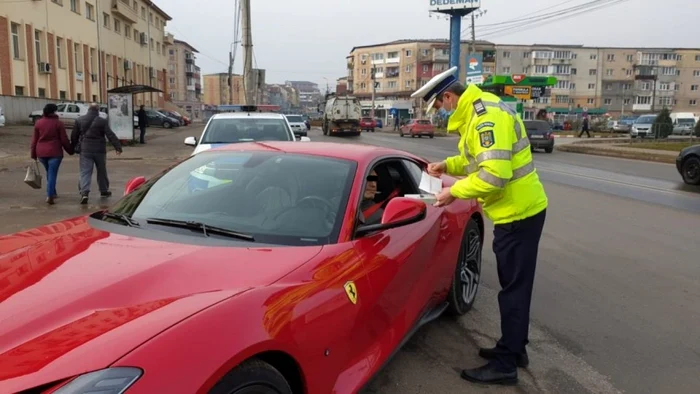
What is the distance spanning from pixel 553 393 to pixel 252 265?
6.92 feet

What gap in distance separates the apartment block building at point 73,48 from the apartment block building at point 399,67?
174 feet

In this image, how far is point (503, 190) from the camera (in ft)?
11.1

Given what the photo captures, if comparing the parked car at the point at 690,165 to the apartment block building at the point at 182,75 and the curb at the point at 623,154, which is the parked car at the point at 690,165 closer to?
the curb at the point at 623,154

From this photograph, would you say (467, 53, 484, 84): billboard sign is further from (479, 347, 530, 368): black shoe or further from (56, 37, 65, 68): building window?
(479, 347, 530, 368): black shoe

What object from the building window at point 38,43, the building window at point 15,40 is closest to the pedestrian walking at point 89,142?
the building window at point 15,40

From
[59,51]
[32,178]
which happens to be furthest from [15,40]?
[32,178]

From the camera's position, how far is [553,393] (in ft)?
11.0

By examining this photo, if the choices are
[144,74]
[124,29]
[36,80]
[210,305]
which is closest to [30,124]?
[36,80]

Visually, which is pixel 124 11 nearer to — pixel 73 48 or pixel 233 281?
pixel 73 48

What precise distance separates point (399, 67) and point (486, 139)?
114 m

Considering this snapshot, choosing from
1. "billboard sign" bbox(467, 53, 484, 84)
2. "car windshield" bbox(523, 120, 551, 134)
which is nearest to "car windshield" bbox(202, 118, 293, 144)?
"car windshield" bbox(523, 120, 551, 134)

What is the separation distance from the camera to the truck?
132 ft

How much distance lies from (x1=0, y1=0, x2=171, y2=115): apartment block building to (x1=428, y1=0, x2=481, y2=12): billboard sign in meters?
31.6

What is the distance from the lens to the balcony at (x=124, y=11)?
5200 centimetres
